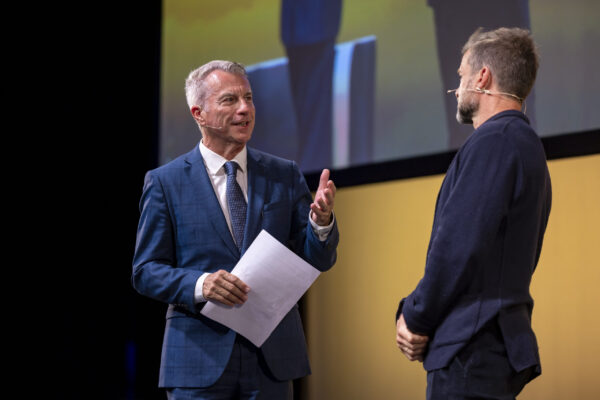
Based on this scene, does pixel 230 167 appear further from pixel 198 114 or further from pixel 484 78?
pixel 484 78

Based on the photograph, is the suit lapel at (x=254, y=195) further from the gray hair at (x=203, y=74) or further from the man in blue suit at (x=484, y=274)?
the man in blue suit at (x=484, y=274)

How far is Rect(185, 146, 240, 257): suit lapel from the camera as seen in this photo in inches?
77.0

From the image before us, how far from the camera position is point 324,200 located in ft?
6.07

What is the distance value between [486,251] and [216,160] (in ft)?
3.04

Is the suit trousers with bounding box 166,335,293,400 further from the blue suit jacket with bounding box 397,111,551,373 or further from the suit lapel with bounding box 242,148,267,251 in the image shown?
the blue suit jacket with bounding box 397,111,551,373

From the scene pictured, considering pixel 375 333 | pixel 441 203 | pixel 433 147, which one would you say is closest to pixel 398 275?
pixel 375 333

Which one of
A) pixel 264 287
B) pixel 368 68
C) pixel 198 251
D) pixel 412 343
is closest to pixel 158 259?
pixel 198 251

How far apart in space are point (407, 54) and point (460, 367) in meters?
2.06

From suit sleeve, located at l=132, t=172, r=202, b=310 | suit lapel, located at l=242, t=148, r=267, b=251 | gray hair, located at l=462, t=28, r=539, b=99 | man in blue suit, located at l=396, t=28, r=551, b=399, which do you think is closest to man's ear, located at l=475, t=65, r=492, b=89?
gray hair, located at l=462, t=28, r=539, b=99

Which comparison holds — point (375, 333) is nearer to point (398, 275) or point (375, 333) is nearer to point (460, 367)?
point (398, 275)

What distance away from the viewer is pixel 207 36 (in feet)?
14.1

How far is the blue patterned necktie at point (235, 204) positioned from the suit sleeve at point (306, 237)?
0.61ft

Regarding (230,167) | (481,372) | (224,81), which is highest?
(224,81)

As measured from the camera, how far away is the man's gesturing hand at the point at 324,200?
1.84 metres
